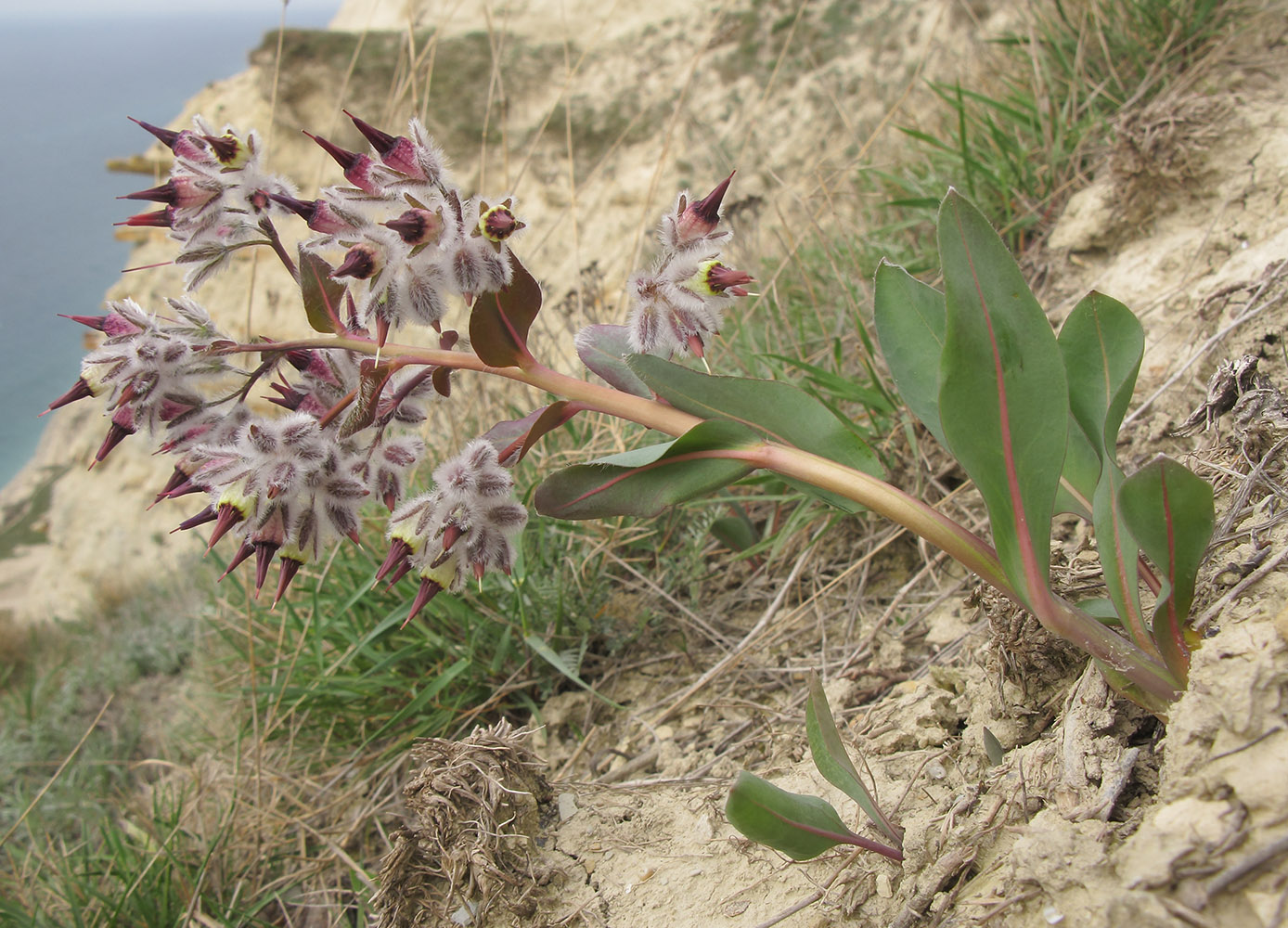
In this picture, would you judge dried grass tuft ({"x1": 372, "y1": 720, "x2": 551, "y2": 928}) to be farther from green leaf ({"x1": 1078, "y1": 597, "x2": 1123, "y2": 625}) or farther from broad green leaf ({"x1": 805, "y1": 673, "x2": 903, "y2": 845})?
green leaf ({"x1": 1078, "y1": 597, "x2": 1123, "y2": 625})

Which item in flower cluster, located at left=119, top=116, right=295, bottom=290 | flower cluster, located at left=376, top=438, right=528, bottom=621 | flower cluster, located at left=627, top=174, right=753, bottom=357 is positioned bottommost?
flower cluster, located at left=376, top=438, right=528, bottom=621

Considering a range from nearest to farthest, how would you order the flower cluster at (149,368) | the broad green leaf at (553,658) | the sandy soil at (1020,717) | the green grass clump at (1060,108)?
the sandy soil at (1020,717), the flower cluster at (149,368), the broad green leaf at (553,658), the green grass clump at (1060,108)

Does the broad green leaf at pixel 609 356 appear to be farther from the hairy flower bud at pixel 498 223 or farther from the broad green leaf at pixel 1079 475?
the broad green leaf at pixel 1079 475

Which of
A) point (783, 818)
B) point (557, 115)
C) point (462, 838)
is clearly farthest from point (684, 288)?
point (557, 115)

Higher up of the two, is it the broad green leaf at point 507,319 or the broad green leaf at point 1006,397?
the broad green leaf at point 507,319

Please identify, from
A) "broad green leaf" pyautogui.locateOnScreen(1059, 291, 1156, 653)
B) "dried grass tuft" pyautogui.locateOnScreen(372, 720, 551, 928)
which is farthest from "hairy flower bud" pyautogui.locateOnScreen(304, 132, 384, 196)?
"broad green leaf" pyautogui.locateOnScreen(1059, 291, 1156, 653)

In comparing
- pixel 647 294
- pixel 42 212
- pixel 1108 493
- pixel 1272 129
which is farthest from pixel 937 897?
pixel 42 212

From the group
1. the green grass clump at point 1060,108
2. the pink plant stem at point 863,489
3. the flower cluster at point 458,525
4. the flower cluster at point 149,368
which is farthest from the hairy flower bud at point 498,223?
the green grass clump at point 1060,108
